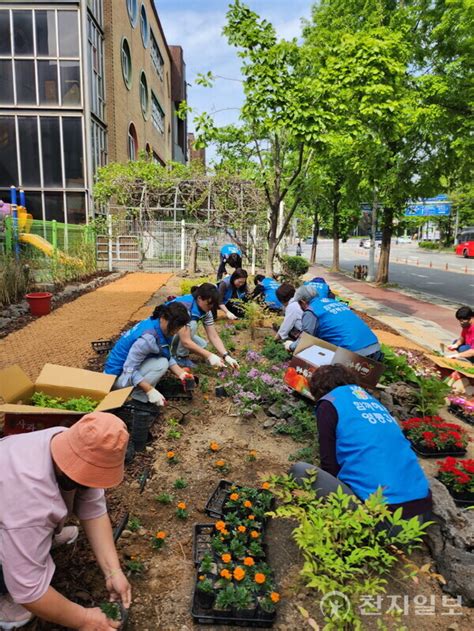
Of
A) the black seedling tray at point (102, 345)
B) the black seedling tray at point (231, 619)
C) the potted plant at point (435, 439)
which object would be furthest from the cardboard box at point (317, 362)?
the black seedling tray at point (102, 345)

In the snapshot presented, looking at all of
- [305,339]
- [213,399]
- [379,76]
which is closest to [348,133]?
[379,76]

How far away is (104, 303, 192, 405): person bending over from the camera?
3.69 metres

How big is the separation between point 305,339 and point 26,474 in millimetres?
3241

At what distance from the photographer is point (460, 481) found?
3049 mm

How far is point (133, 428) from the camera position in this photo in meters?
3.44

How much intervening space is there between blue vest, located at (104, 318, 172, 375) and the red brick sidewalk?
7.63 metres

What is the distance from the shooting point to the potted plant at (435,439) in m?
3.80

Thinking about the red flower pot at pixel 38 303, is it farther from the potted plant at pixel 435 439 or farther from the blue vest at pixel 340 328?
the potted plant at pixel 435 439

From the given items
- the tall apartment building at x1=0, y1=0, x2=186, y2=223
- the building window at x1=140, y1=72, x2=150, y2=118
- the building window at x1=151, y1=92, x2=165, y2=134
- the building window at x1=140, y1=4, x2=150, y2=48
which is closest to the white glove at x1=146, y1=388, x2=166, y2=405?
the tall apartment building at x1=0, y1=0, x2=186, y2=223

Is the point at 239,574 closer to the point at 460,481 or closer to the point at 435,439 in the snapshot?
the point at 460,481

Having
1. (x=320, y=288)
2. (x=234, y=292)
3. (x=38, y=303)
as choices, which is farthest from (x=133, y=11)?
(x=320, y=288)

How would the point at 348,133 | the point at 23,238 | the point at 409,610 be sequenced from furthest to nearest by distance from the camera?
the point at 23,238 → the point at 348,133 → the point at 409,610

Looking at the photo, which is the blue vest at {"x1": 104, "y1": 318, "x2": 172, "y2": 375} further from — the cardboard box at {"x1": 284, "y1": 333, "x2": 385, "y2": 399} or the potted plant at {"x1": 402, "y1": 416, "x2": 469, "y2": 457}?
the potted plant at {"x1": 402, "y1": 416, "x2": 469, "y2": 457}

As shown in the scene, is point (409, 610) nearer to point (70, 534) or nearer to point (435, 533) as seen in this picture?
point (435, 533)
